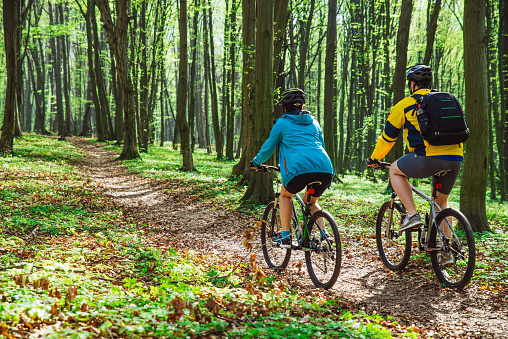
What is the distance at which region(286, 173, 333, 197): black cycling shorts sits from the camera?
4.14 meters

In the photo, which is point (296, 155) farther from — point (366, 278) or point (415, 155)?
point (366, 278)

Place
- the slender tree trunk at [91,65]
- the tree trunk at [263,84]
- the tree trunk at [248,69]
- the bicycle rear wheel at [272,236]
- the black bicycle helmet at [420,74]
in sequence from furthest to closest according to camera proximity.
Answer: the slender tree trunk at [91,65], the tree trunk at [248,69], the tree trunk at [263,84], the bicycle rear wheel at [272,236], the black bicycle helmet at [420,74]

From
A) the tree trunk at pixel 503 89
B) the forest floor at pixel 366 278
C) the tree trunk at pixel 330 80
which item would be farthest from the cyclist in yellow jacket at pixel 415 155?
the tree trunk at pixel 330 80

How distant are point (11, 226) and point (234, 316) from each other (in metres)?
4.74

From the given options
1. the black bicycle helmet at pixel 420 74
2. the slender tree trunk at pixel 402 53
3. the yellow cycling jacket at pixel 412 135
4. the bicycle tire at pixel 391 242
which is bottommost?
the bicycle tire at pixel 391 242

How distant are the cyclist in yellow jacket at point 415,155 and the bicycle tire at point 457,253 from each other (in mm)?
274

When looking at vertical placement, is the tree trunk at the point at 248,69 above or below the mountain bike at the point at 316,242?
above

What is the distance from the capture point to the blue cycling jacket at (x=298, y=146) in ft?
13.5

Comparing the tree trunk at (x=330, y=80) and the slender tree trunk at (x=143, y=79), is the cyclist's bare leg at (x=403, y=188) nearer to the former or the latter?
the tree trunk at (x=330, y=80)

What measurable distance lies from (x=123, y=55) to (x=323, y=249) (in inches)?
671

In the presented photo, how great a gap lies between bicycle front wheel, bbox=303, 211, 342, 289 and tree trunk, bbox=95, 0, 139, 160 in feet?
52.0

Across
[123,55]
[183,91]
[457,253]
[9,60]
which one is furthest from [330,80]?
[9,60]

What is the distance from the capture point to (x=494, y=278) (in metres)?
4.36

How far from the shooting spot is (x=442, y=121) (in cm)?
396
